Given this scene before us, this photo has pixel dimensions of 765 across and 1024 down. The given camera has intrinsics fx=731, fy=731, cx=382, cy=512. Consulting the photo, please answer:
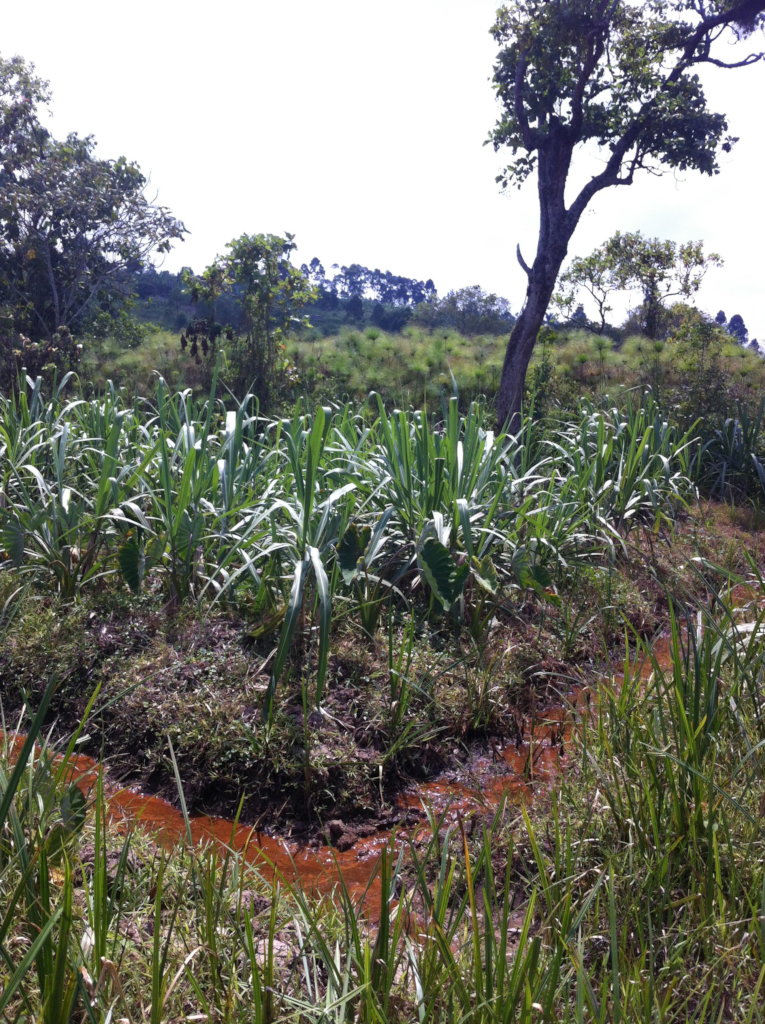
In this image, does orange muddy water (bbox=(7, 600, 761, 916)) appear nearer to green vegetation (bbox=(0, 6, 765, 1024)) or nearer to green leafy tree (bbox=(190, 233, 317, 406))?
green vegetation (bbox=(0, 6, 765, 1024))

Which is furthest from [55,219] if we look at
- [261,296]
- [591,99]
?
[591,99]

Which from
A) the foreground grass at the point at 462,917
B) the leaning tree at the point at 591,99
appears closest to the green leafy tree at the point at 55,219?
the leaning tree at the point at 591,99

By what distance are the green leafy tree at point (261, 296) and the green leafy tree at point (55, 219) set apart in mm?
1181

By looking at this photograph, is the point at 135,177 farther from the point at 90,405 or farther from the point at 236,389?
the point at 90,405

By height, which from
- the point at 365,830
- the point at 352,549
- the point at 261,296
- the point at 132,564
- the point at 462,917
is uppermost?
the point at 261,296

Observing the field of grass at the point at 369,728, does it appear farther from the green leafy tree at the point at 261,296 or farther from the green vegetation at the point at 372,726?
the green leafy tree at the point at 261,296

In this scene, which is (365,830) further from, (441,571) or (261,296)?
(261,296)

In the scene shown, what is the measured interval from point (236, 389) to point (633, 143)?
5.03m

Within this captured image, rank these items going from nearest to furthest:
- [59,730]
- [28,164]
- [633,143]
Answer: [59,730] < [633,143] < [28,164]

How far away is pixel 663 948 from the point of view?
113 centimetres

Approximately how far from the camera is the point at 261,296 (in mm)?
8320

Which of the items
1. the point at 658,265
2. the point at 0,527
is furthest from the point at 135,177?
the point at 658,265

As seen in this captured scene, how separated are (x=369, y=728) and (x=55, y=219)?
8233 millimetres

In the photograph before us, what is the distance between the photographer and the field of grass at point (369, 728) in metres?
1.04
